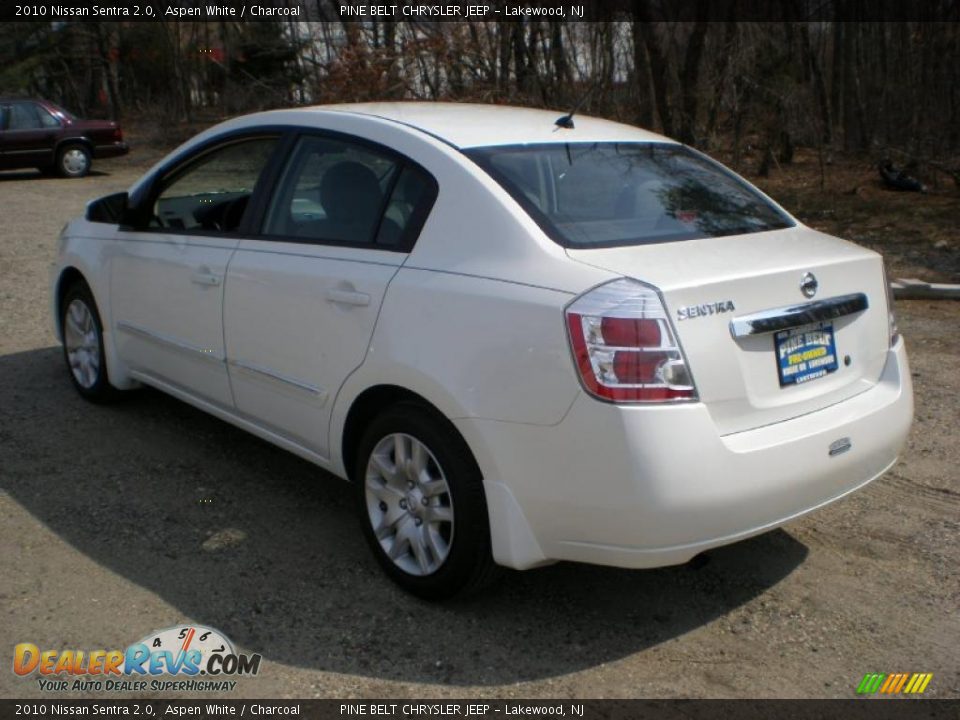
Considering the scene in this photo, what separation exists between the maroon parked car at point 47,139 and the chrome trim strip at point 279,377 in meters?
17.0

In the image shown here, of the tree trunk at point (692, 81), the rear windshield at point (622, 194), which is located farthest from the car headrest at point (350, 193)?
the tree trunk at point (692, 81)

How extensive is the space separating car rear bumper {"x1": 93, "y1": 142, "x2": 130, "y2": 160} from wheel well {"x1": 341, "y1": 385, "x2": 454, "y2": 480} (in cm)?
1811

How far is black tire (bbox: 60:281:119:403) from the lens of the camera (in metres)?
5.69

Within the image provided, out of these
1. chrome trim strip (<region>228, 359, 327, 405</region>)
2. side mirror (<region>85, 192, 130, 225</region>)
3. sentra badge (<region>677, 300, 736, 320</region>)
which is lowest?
chrome trim strip (<region>228, 359, 327, 405</region>)

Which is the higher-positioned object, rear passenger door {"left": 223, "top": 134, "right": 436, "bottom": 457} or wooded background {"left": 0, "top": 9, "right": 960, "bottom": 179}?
wooded background {"left": 0, "top": 9, "right": 960, "bottom": 179}

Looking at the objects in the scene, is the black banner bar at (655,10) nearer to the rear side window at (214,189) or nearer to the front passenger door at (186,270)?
the rear side window at (214,189)

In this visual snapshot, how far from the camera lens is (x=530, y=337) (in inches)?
126

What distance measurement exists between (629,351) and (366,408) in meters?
1.19

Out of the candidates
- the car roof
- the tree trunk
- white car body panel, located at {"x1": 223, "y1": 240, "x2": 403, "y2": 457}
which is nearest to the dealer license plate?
the car roof

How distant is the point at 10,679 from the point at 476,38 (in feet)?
44.5

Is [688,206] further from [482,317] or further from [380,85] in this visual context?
[380,85]

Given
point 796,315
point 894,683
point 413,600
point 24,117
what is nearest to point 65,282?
point 413,600
